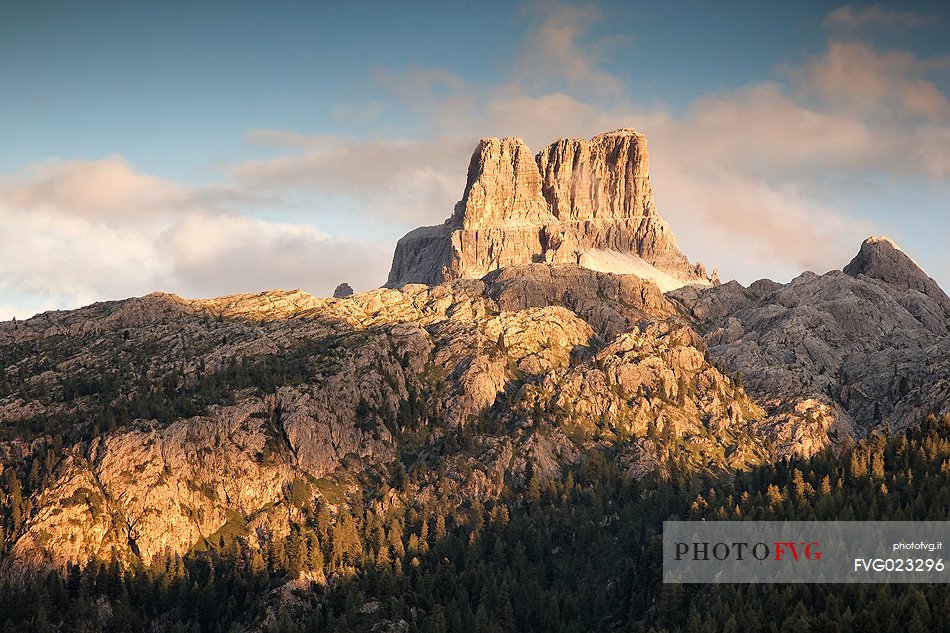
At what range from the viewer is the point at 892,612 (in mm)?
197625

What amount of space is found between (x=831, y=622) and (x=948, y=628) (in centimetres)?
2152

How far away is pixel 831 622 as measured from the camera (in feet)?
650

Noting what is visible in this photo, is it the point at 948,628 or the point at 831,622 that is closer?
the point at 948,628

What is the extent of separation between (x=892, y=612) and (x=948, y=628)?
12.8m

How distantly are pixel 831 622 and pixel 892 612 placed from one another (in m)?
12.1

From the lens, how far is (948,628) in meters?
186
